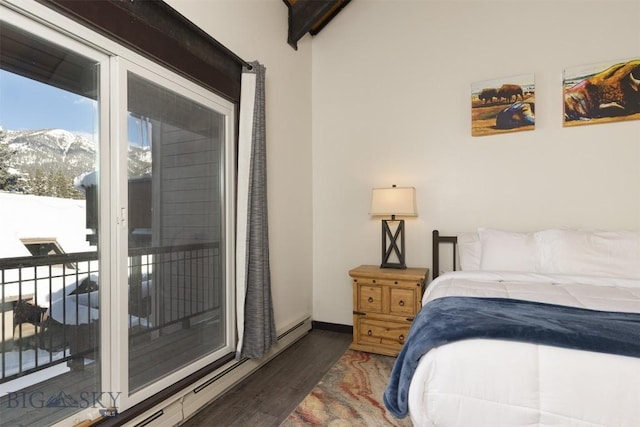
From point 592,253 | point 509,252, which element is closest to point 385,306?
point 509,252

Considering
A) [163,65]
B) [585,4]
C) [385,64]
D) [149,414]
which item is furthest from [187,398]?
[585,4]

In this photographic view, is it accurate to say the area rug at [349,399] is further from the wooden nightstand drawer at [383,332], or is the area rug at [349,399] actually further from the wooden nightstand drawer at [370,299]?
the wooden nightstand drawer at [370,299]

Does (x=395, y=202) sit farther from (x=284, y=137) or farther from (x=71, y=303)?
(x=71, y=303)

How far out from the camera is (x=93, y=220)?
4.86 ft

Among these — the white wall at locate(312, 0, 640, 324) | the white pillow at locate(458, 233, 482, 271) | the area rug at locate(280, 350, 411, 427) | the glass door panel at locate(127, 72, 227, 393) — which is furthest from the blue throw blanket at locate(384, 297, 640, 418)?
the white wall at locate(312, 0, 640, 324)

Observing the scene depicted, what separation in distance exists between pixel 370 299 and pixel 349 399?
0.92 meters

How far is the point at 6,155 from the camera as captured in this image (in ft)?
4.07

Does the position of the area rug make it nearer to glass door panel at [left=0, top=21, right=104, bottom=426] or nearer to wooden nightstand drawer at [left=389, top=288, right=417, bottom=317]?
wooden nightstand drawer at [left=389, top=288, right=417, bottom=317]

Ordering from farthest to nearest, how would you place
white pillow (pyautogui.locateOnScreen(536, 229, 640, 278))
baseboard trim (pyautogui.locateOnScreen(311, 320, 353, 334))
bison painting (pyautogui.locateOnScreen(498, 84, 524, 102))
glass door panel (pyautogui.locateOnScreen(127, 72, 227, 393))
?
baseboard trim (pyautogui.locateOnScreen(311, 320, 353, 334)) → bison painting (pyautogui.locateOnScreen(498, 84, 524, 102)) → white pillow (pyautogui.locateOnScreen(536, 229, 640, 278)) → glass door panel (pyautogui.locateOnScreen(127, 72, 227, 393))

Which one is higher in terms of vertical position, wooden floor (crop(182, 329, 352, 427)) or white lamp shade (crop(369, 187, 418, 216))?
white lamp shade (crop(369, 187, 418, 216))

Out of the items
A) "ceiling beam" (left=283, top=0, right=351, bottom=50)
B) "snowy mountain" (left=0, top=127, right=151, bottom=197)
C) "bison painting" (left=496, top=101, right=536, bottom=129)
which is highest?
"ceiling beam" (left=283, top=0, right=351, bottom=50)

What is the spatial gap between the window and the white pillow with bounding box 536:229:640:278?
8.15ft

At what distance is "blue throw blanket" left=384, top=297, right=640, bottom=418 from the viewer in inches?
43.6

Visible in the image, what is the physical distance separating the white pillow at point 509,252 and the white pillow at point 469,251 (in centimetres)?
8
